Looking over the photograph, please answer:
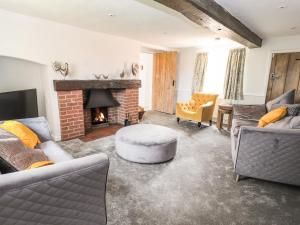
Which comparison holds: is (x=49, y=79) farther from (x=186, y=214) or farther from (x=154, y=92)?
(x=154, y=92)

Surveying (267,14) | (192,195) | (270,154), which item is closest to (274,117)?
(270,154)

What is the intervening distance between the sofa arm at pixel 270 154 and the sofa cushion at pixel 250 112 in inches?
61.9

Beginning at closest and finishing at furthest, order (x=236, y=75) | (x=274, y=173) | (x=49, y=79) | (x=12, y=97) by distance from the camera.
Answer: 1. (x=274, y=173)
2. (x=12, y=97)
3. (x=49, y=79)
4. (x=236, y=75)

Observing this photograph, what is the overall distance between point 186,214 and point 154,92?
5053 millimetres

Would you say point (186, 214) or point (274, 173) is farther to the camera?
point (274, 173)

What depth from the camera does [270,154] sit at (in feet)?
6.72

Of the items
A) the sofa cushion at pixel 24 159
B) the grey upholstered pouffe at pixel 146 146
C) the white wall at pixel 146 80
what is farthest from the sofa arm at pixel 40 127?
the white wall at pixel 146 80

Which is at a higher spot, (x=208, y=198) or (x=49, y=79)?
(x=49, y=79)

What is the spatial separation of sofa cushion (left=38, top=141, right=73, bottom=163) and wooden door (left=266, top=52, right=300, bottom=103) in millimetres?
4491

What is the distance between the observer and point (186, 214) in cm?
171

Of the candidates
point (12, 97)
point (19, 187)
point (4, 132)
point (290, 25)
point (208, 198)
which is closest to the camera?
point (19, 187)

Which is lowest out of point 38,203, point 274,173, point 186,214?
point 186,214

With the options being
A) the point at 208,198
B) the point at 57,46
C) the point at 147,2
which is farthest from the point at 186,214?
the point at 57,46

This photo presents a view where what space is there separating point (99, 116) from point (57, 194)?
351 cm
